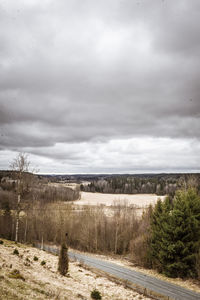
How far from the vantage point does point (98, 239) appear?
55.8 metres

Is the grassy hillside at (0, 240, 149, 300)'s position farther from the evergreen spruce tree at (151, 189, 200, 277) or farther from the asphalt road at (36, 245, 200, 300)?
the evergreen spruce tree at (151, 189, 200, 277)

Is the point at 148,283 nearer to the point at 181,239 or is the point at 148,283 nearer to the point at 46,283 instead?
the point at 181,239

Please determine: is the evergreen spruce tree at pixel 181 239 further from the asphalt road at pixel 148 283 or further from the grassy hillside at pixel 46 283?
the grassy hillside at pixel 46 283

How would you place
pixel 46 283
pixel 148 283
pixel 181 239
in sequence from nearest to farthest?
pixel 46 283 → pixel 148 283 → pixel 181 239

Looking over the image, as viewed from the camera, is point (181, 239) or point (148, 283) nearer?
point (148, 283)

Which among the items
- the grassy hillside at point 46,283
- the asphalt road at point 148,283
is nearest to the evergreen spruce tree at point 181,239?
the asphalt road at point 148,283

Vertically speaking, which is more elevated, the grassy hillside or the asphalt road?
the grassy hillside

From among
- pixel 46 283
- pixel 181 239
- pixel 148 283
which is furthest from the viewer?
pixel 181 239

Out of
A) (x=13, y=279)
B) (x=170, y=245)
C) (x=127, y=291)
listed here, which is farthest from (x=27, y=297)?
(x=170, y=245)

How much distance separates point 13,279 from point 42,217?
50592 millimetres

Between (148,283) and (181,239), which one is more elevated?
(181,239)

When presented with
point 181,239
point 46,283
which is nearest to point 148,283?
point 181,239

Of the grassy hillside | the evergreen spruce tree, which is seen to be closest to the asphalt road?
the evergreen spruce tree

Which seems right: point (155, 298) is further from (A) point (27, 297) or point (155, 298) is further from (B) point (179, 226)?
(A) point (27, 297)
